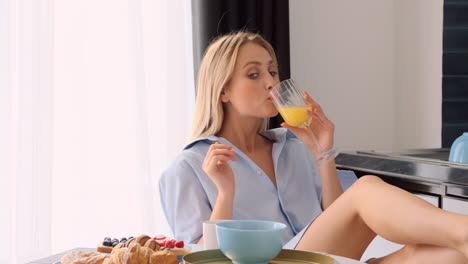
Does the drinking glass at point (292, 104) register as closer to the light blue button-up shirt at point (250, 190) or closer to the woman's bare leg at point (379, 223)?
the light blue button-up shirt at point (250, 190)

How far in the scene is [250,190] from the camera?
2.29 meters

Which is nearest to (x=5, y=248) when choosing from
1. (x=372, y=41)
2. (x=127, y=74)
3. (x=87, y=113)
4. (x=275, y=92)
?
(x=87, y=113)

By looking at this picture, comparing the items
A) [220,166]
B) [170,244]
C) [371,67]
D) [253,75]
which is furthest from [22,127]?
[371,67]

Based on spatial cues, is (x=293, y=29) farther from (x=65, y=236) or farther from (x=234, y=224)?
(x=234, y=224)

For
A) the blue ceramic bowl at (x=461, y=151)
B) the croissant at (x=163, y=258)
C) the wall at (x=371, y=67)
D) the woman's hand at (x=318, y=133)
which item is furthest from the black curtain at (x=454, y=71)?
the croissant at (x=163, y=258)

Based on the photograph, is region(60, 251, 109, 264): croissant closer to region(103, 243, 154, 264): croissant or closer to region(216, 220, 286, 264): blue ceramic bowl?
region(103, 243, 154, 264): croissant

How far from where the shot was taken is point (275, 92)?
85.4 inches

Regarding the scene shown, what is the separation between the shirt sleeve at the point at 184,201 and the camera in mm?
2123

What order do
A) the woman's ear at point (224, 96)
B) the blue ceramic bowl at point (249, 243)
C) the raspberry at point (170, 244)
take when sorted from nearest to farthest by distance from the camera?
the blue ceramic bowl at point (249, 243)
the raspberry at point (170, 244)
the woman's ear at point (224, 96)

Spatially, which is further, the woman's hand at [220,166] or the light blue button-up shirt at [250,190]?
the light blue button-up shirt at [250,190]

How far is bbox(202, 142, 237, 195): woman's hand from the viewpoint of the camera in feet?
6.39

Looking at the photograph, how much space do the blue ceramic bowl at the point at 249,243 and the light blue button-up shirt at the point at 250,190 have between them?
2.94ft

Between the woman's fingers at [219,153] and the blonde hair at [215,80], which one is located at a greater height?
the blonde hair at [215,80]

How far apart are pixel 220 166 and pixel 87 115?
1.33 m
